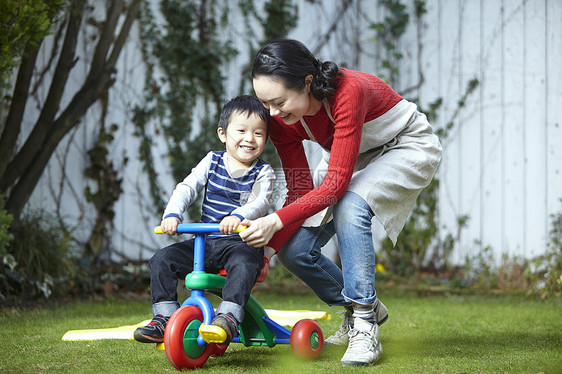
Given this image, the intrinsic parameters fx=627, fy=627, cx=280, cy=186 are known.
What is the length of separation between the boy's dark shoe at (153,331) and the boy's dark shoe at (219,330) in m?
0.16

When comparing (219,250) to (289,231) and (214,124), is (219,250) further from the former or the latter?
(214,124)

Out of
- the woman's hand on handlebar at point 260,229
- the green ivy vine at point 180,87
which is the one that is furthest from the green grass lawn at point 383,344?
the green ivy vine at point 180,87

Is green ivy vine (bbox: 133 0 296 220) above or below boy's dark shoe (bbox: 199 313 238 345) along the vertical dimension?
above

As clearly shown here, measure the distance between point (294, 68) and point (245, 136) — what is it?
308 mm

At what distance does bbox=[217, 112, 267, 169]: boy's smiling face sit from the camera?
2152mm

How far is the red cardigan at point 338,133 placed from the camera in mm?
1966

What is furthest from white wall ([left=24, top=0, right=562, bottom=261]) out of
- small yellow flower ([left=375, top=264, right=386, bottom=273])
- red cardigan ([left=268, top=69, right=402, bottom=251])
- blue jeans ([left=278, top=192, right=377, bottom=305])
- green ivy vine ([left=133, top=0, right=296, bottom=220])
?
blue jeans ([left=278, top=192, right=377, bottom=305])

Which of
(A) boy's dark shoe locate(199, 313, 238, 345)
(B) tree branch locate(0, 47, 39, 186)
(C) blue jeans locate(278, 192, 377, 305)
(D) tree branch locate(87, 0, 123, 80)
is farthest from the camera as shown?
(D) tree branch locate(87, 0, 123, 80)

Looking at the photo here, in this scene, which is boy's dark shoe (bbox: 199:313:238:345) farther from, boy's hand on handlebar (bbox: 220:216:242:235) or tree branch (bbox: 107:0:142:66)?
tree branch (bbox: 107:0:142:66)

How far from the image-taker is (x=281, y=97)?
199 cm

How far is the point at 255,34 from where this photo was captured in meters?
4.70

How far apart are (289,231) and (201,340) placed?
54cm

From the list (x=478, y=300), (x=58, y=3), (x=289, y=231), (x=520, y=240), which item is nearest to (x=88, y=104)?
(x=58, y=3)

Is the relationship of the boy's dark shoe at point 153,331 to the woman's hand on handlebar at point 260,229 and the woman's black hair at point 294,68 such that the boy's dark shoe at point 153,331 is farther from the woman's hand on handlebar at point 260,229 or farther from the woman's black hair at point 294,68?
the woman's black hair at point 294,68
